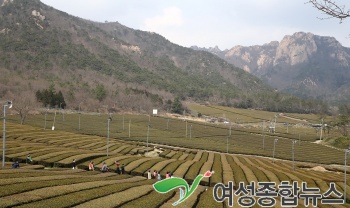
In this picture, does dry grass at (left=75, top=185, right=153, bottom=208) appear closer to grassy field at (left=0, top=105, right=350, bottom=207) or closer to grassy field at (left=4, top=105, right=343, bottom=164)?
grassy field at (left=0, top=105, right=350, bottom=207)

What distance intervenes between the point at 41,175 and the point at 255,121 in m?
178

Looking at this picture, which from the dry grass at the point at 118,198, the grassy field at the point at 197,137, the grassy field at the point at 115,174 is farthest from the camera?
the grassy field at the point at 197,137

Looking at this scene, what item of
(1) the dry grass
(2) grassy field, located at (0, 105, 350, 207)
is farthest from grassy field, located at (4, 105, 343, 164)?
(1) the dry grass

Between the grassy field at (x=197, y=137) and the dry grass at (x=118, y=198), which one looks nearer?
the dry grass at (x=118, y=198)

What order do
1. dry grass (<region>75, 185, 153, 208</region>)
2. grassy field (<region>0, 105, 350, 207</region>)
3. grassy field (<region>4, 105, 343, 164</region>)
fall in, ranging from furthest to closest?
1. grassy field (<region>4, 105, 343, 164</region>)
2. grassy field (<region>0, 105, 350, 207</region>)
3. dry grass (<region>75, 185, 153, 208</region>)

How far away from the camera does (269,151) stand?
359 ft

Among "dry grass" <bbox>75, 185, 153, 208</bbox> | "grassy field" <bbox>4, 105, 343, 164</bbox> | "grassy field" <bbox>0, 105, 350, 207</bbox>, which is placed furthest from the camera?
"grassy field" <bbox>4, 105, 343, 164</bbox>

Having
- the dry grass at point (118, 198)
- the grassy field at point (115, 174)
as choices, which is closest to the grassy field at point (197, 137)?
the grassy field at point (115, 174)

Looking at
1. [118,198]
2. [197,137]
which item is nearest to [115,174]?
[118,198]

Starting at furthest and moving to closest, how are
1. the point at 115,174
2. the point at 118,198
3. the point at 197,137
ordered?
the point at 197,137
the point at 115,174
the point at 118,198

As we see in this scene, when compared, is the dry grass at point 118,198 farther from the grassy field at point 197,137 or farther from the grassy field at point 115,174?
the grassy field at point 197,137

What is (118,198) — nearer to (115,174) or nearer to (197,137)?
(115,174)

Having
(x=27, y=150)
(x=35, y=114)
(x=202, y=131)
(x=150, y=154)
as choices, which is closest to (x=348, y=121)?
(x=202, y=131)

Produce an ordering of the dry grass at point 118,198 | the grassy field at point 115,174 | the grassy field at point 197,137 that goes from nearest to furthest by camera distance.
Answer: the dry grass at point 118,198 → the grassy field at point 115,174 → the grassy field at point 197,137
